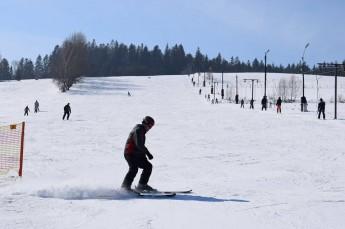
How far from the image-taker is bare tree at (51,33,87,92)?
77.8 meters

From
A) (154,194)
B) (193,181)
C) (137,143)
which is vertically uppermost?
(137,143)

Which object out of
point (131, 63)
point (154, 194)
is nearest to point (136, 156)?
point (154, 194)

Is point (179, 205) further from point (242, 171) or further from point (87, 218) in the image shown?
point (242, 171)

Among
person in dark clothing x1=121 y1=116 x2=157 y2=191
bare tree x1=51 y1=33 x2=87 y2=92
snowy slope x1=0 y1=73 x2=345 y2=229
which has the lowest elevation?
snowy slope x1=0 y1=73 x2=345 y2=229

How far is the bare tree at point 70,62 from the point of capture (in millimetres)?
77762

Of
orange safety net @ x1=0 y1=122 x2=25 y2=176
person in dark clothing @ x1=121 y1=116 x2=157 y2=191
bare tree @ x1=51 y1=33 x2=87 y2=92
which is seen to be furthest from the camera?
bare tree @ x1=51 y1=33 x2=87 y2=92

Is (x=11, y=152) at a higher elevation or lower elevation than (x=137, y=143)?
lower

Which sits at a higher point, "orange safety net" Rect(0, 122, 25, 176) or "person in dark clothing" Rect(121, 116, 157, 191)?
"person in dark clothing" Rect(121, 116, 157, 191)

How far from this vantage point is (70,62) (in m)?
79.8

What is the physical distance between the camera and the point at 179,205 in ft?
27.1

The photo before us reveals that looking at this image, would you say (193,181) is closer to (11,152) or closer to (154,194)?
(154,194)

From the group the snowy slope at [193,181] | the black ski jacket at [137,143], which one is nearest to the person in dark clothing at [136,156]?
the black ski jacket at [137,143]

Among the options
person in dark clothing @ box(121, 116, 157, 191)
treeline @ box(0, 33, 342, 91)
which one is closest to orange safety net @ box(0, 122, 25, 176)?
person in dark clothing @ box(121, 116, 157, 191)

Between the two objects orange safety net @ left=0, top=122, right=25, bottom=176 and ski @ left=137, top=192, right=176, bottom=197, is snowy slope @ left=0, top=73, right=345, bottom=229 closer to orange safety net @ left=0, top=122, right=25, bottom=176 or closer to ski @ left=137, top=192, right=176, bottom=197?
ski @ left=137, top=192, right=176, bottom=197
